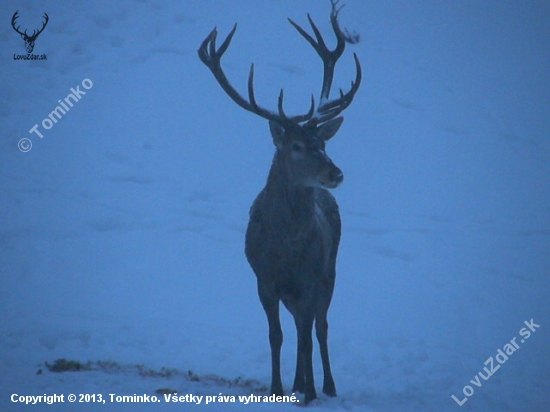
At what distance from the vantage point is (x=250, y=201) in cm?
1523

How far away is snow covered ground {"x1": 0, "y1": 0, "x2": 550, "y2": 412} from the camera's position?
8.77m

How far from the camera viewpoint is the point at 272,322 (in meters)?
6.95

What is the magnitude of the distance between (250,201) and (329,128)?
7.74 metres

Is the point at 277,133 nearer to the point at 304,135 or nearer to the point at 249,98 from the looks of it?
the point at 304,135

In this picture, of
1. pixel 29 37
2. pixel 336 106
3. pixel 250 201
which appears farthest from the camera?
pixel 29 37

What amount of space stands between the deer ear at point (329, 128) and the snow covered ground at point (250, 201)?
2853 mm

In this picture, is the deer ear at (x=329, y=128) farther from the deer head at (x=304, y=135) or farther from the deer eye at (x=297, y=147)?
the deer eye at (x=297, y=147)

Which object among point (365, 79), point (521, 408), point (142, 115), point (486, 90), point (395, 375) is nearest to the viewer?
point (521, 408)

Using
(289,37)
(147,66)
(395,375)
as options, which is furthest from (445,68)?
(395,375)

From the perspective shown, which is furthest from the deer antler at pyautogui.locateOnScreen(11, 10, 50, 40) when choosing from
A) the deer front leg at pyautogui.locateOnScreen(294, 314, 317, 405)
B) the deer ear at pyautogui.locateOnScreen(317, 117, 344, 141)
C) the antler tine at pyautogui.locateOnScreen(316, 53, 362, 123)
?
the deer front leg at pyautogui.locateOnScreen(294, 314, 317, 405)

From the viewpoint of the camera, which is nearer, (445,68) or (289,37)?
Answer: (289,37)

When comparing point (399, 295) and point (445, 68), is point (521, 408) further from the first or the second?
point (445, 68)

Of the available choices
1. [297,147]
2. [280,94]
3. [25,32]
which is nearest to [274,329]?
[297,147]

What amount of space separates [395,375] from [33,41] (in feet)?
46.5
